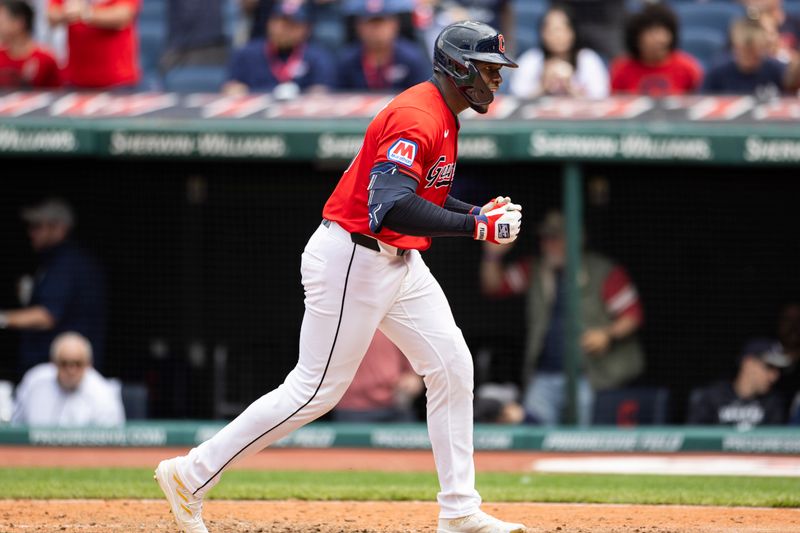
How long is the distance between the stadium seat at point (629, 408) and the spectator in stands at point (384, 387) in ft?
3.84

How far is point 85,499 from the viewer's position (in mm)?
5672

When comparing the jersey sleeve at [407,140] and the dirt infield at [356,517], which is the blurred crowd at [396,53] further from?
the jersey sleeve at [407,140]

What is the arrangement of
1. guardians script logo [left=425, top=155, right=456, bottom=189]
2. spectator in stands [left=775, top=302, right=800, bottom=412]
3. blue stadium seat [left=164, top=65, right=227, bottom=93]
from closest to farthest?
guardians script logo [left=425, top=155, right=456, bottom=189]
spectator in stands [left=775, top=302, right=800, bottom=412]
blue stadium seat [left=164, top=65, right=227, bottom=93]

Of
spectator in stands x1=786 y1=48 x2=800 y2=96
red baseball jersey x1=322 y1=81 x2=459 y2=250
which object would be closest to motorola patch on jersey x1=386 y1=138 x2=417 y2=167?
red baseball jersey x1=322 y1=81 x2=459 y2=250

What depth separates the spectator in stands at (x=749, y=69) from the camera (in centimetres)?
830

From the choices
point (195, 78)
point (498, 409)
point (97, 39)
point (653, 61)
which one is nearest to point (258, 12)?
point (195, 78)

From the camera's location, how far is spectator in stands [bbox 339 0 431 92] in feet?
27.1

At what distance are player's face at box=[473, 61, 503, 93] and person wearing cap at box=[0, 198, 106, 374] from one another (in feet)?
14.5

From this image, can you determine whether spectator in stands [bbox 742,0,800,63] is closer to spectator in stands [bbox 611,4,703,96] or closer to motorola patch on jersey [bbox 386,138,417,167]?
spectator in stands [bbox 611,4,703,96]

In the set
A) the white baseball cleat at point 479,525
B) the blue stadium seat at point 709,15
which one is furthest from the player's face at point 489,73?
the blue stadium seat at point 709,15

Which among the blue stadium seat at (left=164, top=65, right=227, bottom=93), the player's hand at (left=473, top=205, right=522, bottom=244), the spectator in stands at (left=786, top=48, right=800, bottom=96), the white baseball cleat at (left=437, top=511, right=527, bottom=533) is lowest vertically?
the white baseball cleat at (left=437, top=511, right=527, bottom=533)

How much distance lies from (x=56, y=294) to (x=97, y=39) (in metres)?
1.66

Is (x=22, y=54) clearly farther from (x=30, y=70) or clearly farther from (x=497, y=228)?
(x=497, y=228)

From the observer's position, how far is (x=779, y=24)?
30.9 ft
